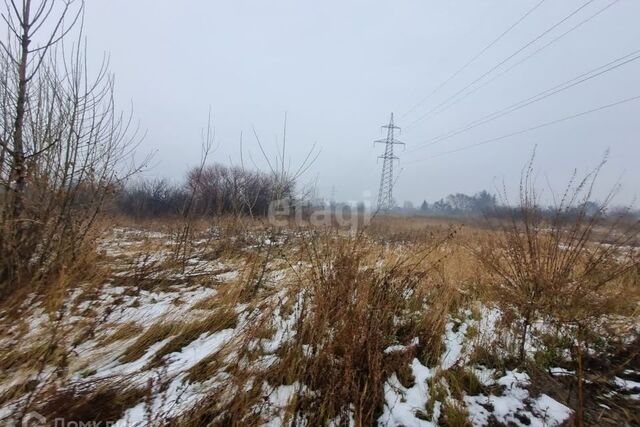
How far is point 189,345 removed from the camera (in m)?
2.62

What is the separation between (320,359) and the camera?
2.03 m

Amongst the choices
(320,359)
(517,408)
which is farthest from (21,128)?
(517,408)

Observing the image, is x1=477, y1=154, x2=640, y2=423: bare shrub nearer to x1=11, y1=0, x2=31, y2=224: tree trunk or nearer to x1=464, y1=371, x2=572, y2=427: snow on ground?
x1=464, y1=371, x2=572, y2=427: snow on ground

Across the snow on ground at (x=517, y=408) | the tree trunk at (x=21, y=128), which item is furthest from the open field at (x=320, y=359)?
the tree trunk at (x=21, y=128)

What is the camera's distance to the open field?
A: 5.90 ft

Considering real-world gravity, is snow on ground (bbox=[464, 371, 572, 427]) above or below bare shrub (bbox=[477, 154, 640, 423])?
below

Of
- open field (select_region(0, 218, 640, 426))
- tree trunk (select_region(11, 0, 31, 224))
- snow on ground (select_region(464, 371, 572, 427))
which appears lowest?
snow on ground (select_region(464, 371, 572, 427))

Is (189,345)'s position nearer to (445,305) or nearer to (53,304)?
(53,304)

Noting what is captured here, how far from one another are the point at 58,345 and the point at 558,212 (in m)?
4.80

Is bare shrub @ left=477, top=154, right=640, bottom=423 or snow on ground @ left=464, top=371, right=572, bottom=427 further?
bare shrub @ left=477, top=154, right=640, bottom=423

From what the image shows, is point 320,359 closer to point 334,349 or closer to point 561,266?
point 334,349

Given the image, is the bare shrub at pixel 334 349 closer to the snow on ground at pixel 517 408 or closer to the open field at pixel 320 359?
the open field at pixel 320 359

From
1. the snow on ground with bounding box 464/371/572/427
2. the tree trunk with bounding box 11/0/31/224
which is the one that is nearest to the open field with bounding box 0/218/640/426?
the snow on ground with bounding box 464/371/572/427

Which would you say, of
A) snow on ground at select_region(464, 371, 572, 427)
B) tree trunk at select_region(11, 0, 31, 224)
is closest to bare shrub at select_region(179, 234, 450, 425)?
snow on ground at select_region(464, 371, 572, 427)
